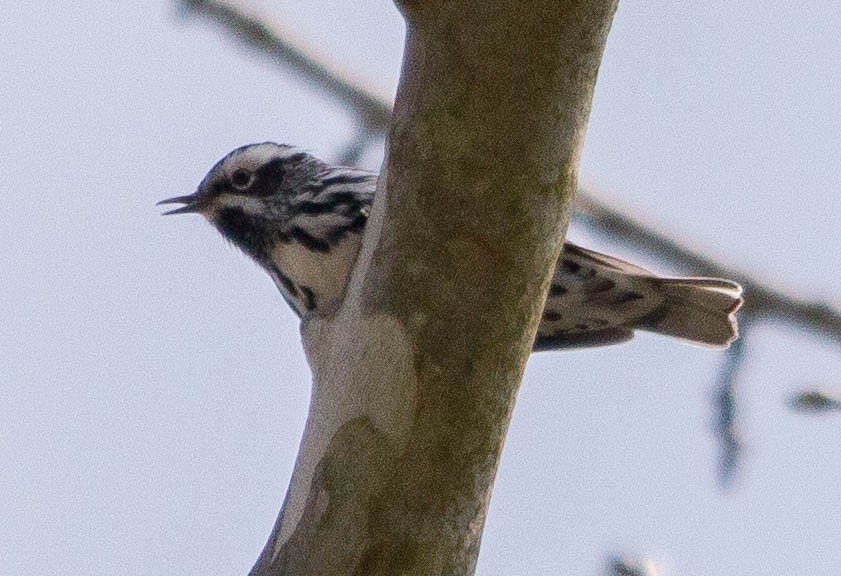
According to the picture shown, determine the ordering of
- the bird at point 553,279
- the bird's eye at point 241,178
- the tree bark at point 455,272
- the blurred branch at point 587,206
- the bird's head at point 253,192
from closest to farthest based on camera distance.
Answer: the tree bark at point 455,272
the blurred branch at point 587,206
the bird at point 553,279
the bird's head at point 253,192
the bird's eye at point 241,178

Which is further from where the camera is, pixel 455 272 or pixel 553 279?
pixel 553 279

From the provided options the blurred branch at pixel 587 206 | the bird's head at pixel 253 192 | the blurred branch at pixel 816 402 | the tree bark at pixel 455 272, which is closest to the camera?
the tree bark at pixel 455 272

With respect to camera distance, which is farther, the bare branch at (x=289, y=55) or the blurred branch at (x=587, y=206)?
the bare branch at (x=289, y=55)

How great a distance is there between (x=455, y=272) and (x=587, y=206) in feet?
7.20

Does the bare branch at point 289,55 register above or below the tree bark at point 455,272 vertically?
above

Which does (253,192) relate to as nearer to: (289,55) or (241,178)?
(241,178)

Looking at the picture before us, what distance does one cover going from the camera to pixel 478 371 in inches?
135

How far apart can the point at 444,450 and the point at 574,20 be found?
1115 millimetres

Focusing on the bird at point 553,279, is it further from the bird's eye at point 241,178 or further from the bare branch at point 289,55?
the bare branch at point 289,55

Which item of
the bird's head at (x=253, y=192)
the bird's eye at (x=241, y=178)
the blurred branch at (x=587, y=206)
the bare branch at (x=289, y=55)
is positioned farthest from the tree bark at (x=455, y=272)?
the bird's eye at (x=241, y=178)

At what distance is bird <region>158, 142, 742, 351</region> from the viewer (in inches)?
225

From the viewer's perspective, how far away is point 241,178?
6.65 metres

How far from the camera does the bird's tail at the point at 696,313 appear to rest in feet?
18.9

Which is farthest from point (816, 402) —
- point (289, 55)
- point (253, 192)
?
point (253, 192)
